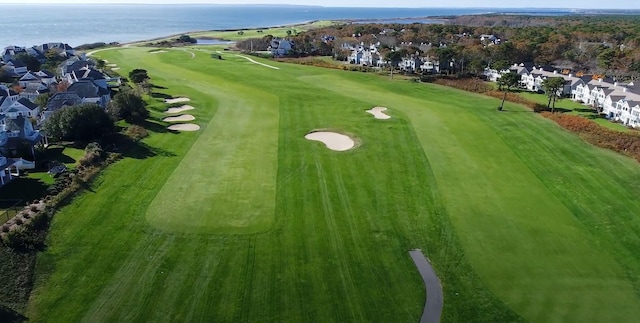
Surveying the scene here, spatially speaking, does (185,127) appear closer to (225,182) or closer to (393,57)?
(225,182)

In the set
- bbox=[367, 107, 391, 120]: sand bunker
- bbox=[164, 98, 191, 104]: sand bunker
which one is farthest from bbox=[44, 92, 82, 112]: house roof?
bbox=[367, 107, 391, 120]: sand bunker

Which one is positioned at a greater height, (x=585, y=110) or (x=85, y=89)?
(x=85, y=89)

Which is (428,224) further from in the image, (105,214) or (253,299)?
(105,214)

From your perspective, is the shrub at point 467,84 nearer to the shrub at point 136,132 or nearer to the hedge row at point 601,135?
the hedge row at point 601,135

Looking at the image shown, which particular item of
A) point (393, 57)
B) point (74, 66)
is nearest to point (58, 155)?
point (74, 66)

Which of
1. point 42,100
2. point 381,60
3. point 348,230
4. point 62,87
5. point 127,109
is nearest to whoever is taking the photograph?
point 348,230

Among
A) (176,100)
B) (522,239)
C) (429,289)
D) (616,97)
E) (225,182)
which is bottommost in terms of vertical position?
(429,289)
